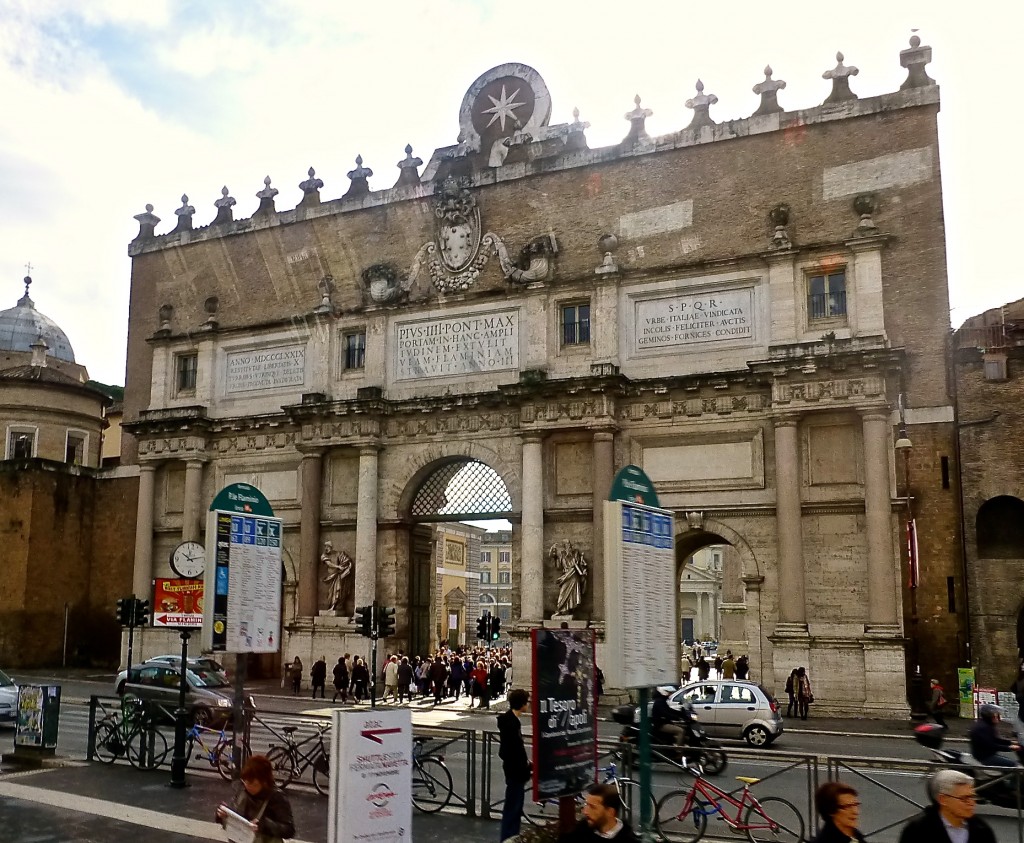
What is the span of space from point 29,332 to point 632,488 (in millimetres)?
52378

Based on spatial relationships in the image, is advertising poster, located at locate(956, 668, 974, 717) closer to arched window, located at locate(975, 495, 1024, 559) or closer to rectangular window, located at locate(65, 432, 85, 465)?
arched window, located at locate(975, 495, 1024, 559)

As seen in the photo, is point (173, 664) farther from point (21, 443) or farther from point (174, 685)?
point (21, 443)

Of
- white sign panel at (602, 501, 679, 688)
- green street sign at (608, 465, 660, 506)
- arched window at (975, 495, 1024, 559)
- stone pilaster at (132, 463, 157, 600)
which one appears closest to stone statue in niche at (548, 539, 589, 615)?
arched window at (975, 495, 1024, 559)

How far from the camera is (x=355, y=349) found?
103 feet

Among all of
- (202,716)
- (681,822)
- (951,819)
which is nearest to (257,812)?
(951,819)

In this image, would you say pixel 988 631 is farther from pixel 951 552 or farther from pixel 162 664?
pixel 162 664

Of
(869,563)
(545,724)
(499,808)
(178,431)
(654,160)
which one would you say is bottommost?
(499,808)

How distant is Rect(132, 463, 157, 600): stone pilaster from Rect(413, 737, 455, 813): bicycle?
23.3 metres

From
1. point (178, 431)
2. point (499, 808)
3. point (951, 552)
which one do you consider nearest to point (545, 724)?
point (499, 808)

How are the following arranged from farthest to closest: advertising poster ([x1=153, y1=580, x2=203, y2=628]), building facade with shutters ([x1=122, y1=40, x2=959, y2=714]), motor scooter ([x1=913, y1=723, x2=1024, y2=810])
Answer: building facade with shutters ([x1=122, y1=40, x2=959, y2=714]), advertising poster ([x1=153, y1=580, x2=203, y2=628]), motor scooter ([x1=913, y1=723, x2=1024, y2=810])

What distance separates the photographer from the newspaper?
707cm

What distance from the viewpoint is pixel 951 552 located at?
23.6 meters

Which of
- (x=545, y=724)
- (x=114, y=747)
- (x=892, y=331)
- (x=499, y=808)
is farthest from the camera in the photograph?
(x=892, y=331)

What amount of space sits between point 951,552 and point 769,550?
163 inches
